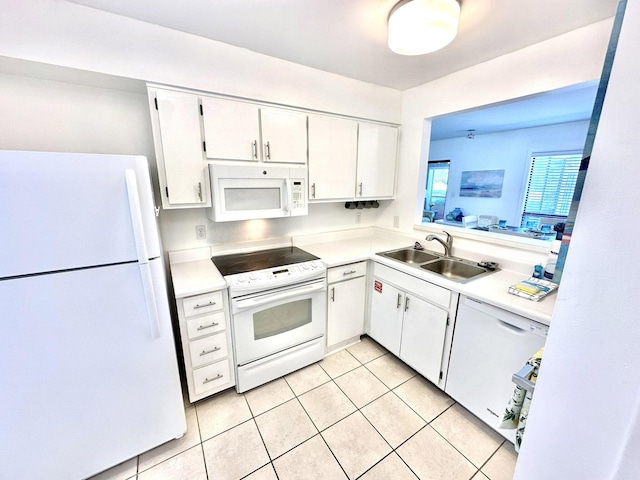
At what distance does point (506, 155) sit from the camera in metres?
4.89

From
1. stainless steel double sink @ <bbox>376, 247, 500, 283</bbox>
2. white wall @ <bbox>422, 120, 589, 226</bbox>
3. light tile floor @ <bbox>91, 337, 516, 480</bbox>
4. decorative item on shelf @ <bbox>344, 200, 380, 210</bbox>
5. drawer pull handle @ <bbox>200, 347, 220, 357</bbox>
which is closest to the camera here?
light tile floor @ <bbox>91, 337, 516, 480</bbox>

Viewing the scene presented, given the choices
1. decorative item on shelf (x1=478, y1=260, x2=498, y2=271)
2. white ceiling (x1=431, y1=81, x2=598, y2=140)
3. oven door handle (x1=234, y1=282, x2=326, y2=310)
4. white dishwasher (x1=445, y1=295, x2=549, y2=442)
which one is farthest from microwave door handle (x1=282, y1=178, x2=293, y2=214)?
white ceiling (x1=431, y1=81, x2=598, y2=140)

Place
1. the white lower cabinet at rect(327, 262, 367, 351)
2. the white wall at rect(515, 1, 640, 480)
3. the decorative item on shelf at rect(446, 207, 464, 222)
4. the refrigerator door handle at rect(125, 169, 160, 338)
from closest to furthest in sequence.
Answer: the white wall at rect(515, 1, 640, 480)
the refrigerator door handle at rect(125, 169, 160, 338)
the white lower cabinet at rect(327, 262, 367, 351)
the decorative item on shelf at rect(446, 207, 464, 222)

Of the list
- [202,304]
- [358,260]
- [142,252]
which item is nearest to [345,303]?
[358,260]

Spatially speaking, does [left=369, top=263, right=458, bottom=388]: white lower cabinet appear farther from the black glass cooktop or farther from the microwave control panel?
the microwave control panel

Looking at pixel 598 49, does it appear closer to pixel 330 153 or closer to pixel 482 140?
pixel 330 153

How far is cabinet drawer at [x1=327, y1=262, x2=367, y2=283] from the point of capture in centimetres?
208

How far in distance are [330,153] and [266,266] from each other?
A: 1130 millimetres

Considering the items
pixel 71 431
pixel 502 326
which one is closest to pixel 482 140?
pixel 502 326

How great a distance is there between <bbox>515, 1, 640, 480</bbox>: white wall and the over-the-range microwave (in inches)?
66.9

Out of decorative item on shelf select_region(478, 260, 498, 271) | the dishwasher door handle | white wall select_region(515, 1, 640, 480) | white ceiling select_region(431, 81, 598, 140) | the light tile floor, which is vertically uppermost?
white ceiling select_region(431, 81, 598, 140)

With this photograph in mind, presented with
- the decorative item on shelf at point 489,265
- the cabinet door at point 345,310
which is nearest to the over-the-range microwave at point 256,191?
the cabinet door at point 345,310

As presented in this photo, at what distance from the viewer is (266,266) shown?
189 centimetres

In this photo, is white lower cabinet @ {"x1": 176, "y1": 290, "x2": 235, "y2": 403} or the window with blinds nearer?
white lower cabinet @ {"x1": 176, "y1": 290, "x2": 235, "y2": 403}
